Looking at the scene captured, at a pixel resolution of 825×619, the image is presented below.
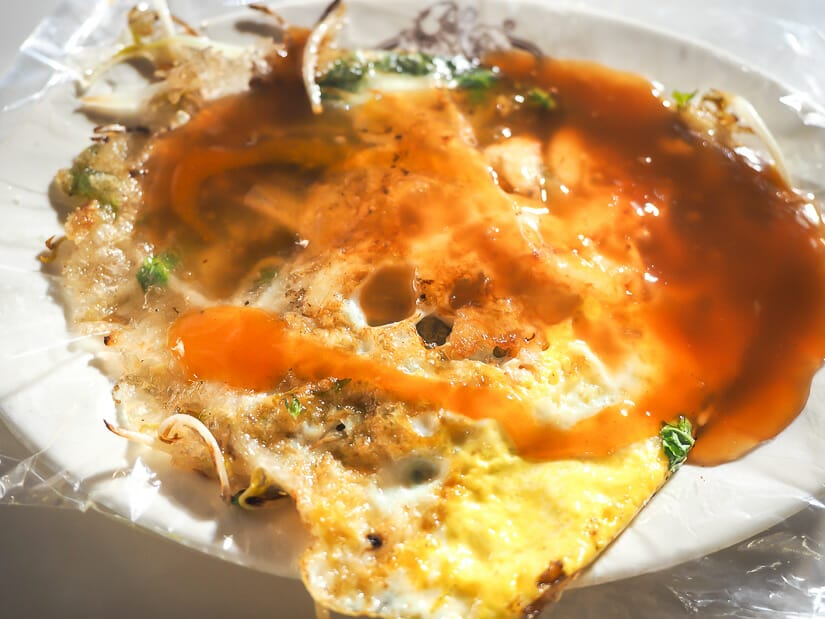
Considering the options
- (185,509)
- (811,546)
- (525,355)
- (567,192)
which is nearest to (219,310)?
(185,509)

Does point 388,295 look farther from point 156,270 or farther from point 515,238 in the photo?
point 156,270

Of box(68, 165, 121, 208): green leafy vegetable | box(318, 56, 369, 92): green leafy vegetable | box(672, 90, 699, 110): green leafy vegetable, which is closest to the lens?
box(68, 165, 121, 208): green leafy vegetable

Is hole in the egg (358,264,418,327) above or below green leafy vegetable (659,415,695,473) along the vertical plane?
below

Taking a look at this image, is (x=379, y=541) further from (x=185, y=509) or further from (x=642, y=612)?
(x=642, y=612)

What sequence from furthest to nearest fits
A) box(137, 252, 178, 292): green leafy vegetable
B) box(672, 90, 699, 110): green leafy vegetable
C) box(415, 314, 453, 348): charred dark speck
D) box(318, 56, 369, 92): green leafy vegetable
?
box(318, 56, 369, 92): green leafy vegetable → box(672, 90, 699, 110): green leafy vegetable → box(137, 252, 178, 292): green leafy vegetable → box(415, 314, 453, 348): charred dark speck

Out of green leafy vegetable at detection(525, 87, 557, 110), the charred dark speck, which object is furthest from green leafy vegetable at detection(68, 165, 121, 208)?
green leafy vegetable at detection(525, 87, 557, 110)

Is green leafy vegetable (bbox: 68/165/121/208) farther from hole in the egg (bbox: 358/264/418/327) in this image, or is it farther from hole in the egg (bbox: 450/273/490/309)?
hole in the egg (bbox: 450/273/490/309)

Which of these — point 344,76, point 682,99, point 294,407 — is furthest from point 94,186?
point 682,99
